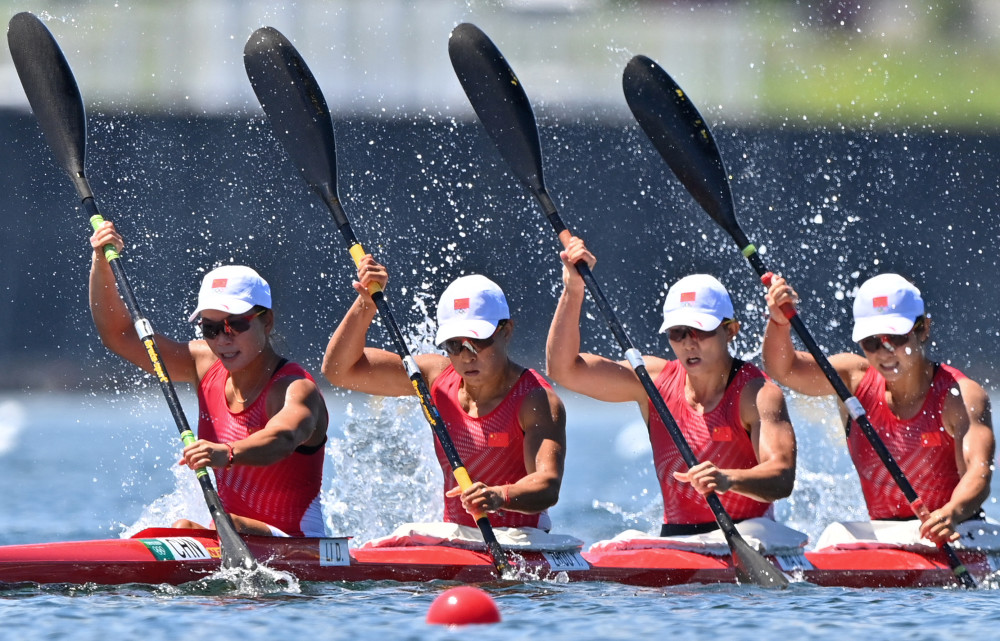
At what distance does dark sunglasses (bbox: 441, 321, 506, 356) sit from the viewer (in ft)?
20.2

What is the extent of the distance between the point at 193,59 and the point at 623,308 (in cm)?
637

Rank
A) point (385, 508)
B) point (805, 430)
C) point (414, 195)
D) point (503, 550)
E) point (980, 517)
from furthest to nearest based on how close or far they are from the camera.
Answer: point (414, 195)
point (805, 430)
point (385, 508)
point (980, 517)
point (503, 550)

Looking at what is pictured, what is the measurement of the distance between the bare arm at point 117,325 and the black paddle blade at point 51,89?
2.96 feet

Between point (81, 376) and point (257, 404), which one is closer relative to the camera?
point (257, 404)

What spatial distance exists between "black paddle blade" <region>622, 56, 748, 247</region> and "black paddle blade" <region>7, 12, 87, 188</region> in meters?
3.02

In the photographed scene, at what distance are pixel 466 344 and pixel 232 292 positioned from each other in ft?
3.37

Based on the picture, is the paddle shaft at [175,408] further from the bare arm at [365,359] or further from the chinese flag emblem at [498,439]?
the chinese flag emblem at [498,439]

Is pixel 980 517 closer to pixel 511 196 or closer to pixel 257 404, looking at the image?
pixel 257 404

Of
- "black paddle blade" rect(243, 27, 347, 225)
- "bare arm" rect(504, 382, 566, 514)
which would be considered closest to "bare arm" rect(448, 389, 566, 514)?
"bare arm" rect(504, 382, 566, 514)

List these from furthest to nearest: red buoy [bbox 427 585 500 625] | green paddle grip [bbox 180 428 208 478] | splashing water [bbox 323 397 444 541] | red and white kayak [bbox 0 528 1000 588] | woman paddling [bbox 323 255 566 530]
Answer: splashing water [bbox 323 397 444 541]
woman paddling [bbox 323 255 566 530]
green paddle grip [bbox 180 428 208 478]
red and white kayak [bbox 0 528 1000 588]
red buoy [bbox 427 585 500 625]

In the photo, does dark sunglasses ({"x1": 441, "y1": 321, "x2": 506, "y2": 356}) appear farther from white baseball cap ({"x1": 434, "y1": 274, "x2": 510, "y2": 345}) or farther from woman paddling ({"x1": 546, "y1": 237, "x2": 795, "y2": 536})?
woman paddling ({"x1": 546, "y1": 237, "x2": 795, "y2": 536})

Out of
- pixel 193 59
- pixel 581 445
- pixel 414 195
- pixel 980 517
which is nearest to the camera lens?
pixel 980 517

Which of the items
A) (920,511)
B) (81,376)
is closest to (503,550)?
(920,511)

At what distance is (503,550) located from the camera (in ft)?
20.3
